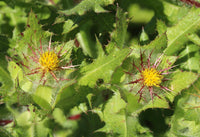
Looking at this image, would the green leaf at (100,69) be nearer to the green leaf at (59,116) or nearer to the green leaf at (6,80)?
the green leaf at (6,80)

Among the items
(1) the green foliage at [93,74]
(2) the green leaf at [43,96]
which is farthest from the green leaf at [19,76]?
(2) the green leaf at [43,96]

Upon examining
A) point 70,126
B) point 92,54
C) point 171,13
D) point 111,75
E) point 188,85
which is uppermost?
point 171,13

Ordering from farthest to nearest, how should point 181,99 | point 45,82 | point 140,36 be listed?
point 140,36 < point 181,99 < point 45,82

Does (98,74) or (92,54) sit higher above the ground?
(92,54)

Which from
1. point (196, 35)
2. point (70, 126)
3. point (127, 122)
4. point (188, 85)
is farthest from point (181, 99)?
point (70, 126)

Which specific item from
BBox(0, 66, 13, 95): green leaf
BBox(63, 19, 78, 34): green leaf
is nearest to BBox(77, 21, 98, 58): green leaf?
BBox(63, 19, 78, 34): green leaf

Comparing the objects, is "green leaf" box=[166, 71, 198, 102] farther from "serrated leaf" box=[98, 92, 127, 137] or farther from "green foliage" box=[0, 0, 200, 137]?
"serrated leaf" box=[98, 92, 127, 137]

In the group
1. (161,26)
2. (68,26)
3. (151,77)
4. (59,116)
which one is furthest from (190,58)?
(59,116)

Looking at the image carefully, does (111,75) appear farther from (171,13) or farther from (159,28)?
(171,13)
